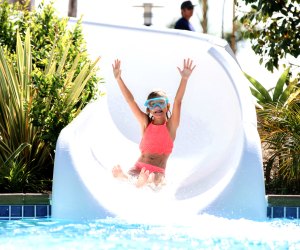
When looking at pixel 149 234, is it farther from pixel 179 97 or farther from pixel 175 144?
pixel 175 144

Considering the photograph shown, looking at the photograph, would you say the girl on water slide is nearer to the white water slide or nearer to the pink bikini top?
the pink bikini top

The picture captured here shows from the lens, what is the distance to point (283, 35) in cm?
1296

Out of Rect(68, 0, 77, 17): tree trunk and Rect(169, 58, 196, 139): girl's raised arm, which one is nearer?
Rect(169, 58, 196, 139): girl's raised arm

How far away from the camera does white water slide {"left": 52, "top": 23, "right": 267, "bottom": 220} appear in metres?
7.39

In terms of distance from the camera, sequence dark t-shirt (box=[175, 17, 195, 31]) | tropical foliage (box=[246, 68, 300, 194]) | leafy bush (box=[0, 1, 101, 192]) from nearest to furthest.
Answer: leafy bush (box=[0, 1, 101, 192]), tropical foliage (box=[246, 68, 300, 194]), dark t-shirt (box=[175, 17, 195, 31])

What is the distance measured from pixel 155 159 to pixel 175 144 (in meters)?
1.14

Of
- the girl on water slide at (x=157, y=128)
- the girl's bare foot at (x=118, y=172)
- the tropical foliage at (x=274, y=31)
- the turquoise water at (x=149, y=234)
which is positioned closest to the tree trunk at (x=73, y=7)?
the tropical foliage at (x=274, y=31)

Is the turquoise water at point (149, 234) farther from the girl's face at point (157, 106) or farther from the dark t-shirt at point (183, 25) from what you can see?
the dark t-shirt at point (183, 25)

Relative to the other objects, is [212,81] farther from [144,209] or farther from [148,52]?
[144,209]

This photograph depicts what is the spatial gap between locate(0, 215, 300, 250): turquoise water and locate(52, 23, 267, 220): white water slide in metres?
0.22

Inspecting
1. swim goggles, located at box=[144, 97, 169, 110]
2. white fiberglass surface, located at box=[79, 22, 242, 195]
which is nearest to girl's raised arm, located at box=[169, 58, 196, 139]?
swim goggles, located at box=[144, 97, 169, 110]

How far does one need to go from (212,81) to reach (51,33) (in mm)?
1801

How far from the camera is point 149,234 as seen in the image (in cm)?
646

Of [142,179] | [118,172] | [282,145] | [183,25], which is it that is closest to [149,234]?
[142,179]
